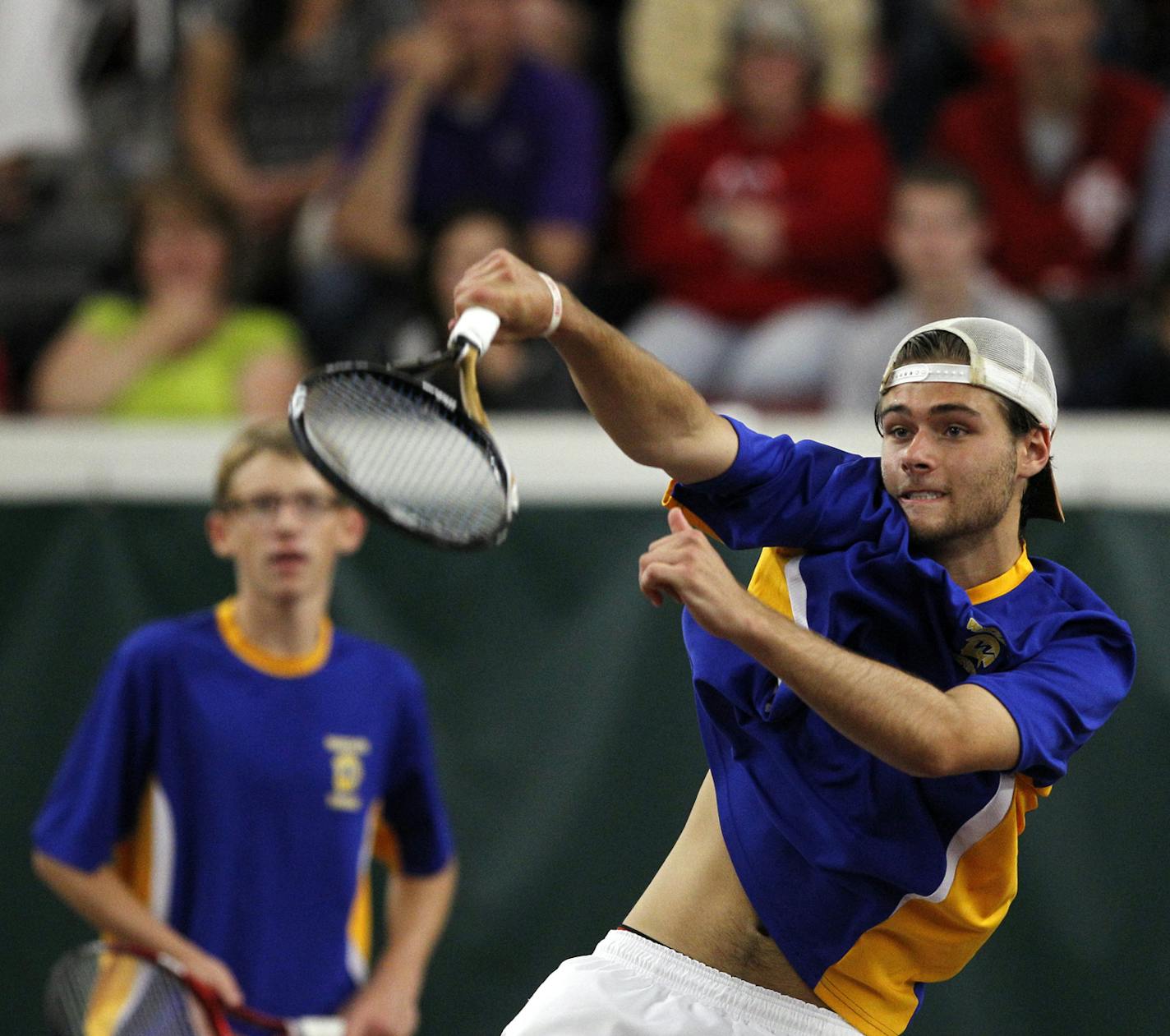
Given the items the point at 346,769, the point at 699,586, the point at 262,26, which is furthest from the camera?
the point at 262,26

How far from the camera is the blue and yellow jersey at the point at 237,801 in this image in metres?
4.35

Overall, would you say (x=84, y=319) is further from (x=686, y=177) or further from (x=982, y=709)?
(x=982, y=709)

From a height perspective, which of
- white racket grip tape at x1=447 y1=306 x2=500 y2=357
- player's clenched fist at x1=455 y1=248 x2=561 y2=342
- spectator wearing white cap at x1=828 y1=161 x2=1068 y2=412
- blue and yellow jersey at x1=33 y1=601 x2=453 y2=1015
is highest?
spectator wearing white cap at x1=828 y1=161 x2=1068 y2=412

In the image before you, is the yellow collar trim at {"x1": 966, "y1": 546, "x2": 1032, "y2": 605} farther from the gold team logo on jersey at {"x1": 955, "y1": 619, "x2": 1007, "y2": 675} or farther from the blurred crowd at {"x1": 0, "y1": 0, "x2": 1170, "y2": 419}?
the blurred crowd at {"x1": 0, "y1": 0, "x2": 1170, "y2": 419}

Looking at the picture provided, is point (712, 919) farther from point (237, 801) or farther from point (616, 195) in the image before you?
point (616, 195)

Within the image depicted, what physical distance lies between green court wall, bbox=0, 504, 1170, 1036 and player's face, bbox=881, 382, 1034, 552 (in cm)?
244

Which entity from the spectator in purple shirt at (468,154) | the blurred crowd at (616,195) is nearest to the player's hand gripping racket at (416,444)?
the blurred crowd at (616,195)

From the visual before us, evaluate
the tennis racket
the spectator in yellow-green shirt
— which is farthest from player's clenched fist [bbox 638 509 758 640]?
the spectator in yellow-green shirt

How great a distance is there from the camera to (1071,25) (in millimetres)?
6570

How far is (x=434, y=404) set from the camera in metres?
2.74

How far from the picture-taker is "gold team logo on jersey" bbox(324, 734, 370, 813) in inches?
176

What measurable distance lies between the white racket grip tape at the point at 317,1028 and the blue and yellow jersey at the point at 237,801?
131 millimetres

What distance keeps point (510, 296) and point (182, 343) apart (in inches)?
162

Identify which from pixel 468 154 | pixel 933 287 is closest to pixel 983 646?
pixel 933 287
